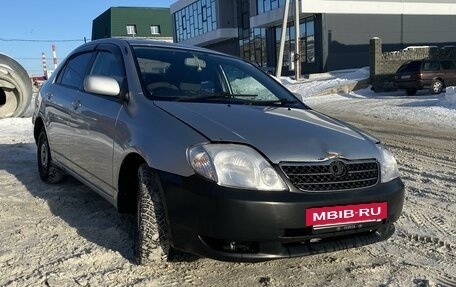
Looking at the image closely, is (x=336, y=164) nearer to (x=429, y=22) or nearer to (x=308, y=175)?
(x=308, y=175)

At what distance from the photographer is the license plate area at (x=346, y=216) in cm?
300

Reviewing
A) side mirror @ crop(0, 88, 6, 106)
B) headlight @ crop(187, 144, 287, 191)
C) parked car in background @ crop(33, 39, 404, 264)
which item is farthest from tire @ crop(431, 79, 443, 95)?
headlight @ crop(187, 144, 287, 191)

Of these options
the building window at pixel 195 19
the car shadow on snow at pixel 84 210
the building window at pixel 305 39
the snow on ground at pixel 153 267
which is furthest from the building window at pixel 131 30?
the snow on ground at pixel 153 267

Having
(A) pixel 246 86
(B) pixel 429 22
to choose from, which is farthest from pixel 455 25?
(A) pixel 246 86

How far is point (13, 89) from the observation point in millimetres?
14352

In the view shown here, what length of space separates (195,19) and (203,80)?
50712mm

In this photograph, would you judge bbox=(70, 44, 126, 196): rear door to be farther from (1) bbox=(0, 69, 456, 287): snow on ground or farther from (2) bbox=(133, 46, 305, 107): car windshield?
(1) bbox=(0, 69, 456, 287): snow on ground

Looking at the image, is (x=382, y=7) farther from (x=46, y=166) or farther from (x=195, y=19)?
(x=46, y=166)

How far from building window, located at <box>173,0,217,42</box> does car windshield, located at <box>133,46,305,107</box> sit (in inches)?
1776

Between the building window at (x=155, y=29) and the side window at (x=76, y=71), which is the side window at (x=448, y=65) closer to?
the side window at (x=76, y=71)

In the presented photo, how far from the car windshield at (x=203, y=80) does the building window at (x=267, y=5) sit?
32912mm

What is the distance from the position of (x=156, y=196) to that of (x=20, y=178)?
12.3 ft

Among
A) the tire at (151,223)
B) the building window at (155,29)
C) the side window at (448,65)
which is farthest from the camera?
the building window at (155,29)

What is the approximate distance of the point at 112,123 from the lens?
3.93 m
